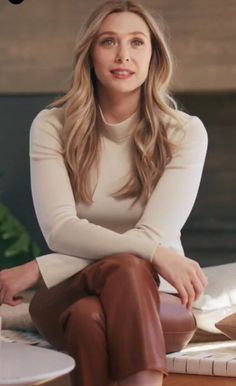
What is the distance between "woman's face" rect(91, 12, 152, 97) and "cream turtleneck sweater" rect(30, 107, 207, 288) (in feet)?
0.27

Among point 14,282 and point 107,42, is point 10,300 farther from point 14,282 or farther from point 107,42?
point 107,42

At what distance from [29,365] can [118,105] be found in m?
0.81

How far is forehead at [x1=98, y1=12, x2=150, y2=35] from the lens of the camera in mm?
2125

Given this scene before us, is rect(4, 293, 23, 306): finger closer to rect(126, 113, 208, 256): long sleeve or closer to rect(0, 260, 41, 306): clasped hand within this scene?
rect(0, 260, 41, 306): clasped hand

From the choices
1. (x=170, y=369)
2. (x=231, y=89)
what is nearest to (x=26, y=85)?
(x=231, y=89)

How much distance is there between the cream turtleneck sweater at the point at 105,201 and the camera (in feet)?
6.53

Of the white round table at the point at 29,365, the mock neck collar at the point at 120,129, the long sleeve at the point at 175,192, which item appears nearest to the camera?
the white round table at the point at 29,365

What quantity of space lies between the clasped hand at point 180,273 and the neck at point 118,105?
1.21 feet

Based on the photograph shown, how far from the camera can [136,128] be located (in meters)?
2.13

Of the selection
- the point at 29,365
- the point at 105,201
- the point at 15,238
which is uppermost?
the point at 105,201

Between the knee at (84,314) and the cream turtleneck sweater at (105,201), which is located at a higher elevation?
the cream turtleneck sweater at (105,201)

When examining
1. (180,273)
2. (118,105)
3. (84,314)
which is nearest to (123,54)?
(118,105)

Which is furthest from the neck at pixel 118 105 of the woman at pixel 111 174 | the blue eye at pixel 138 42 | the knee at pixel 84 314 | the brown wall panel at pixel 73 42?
the brown wall panel at pixel 73 42

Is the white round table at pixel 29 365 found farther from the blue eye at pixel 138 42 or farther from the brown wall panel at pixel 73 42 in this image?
the brown wall panel at pixel 73 42
